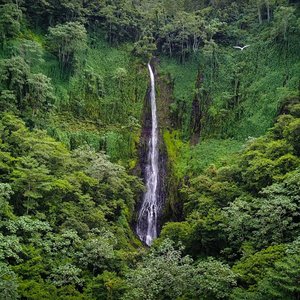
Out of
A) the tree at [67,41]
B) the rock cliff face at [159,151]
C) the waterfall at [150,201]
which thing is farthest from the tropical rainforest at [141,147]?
the waterfall at [150,201]

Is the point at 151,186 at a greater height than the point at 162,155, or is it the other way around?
the point at 162,155

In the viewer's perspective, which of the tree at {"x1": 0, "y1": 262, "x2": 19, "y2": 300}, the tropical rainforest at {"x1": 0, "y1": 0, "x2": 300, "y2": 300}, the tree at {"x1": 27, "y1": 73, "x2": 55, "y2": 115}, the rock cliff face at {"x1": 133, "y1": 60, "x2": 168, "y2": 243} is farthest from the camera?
the rock cliff face at {"x1": 133, "y1": 60, "x2": 168, "y2": 243}

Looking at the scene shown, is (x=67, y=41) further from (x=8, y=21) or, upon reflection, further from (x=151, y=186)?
(x=151, y=186)

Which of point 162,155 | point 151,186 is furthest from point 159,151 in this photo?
point 151,186

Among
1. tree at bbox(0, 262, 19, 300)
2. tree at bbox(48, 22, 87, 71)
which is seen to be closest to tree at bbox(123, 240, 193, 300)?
tree at bbox(0, 262, 19, 300)

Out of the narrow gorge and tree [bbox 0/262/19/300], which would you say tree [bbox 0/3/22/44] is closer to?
the narrow gorge

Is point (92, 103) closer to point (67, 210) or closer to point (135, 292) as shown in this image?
point (67, 210)

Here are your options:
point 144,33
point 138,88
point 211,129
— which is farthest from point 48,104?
point 144,33
